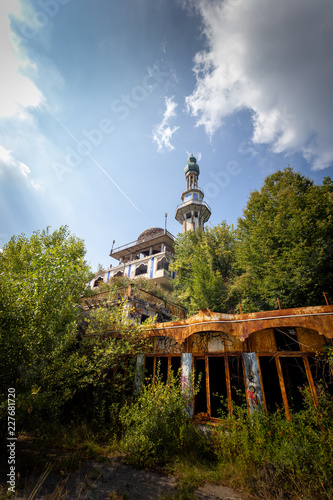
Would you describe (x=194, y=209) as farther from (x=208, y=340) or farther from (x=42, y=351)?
(x=42, y=351)

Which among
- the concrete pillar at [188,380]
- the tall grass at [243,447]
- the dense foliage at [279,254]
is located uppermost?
the dense foliage at [279,254]

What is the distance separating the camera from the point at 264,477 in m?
4.29

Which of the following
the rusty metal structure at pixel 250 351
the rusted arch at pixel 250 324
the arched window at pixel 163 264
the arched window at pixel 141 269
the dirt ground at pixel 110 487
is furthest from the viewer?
the arched window at pixel 141 269

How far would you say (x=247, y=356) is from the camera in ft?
20.8

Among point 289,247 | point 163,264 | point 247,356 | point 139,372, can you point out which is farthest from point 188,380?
point 163,264

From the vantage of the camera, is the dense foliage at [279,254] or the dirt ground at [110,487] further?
the dense foliage at [279,254]

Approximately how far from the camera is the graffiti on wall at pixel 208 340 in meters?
6.96

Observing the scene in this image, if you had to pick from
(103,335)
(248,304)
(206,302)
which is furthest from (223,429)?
(206,302)

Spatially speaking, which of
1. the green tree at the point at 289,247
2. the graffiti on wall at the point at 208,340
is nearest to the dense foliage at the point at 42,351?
the graffiti on wall at the point at 208,340

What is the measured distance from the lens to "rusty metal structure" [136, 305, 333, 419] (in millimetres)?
5723

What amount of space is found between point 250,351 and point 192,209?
2894 centimetres

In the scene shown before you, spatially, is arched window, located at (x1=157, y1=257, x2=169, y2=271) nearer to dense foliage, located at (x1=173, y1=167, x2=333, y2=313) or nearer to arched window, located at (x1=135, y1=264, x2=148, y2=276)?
arched window, located at (x1=135, y1=264, x2=148, y2=276)

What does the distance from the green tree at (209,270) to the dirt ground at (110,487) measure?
1040cm

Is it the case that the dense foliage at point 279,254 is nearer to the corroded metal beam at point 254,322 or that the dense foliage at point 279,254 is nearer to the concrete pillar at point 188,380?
the corroded metal beam at point 254,322
